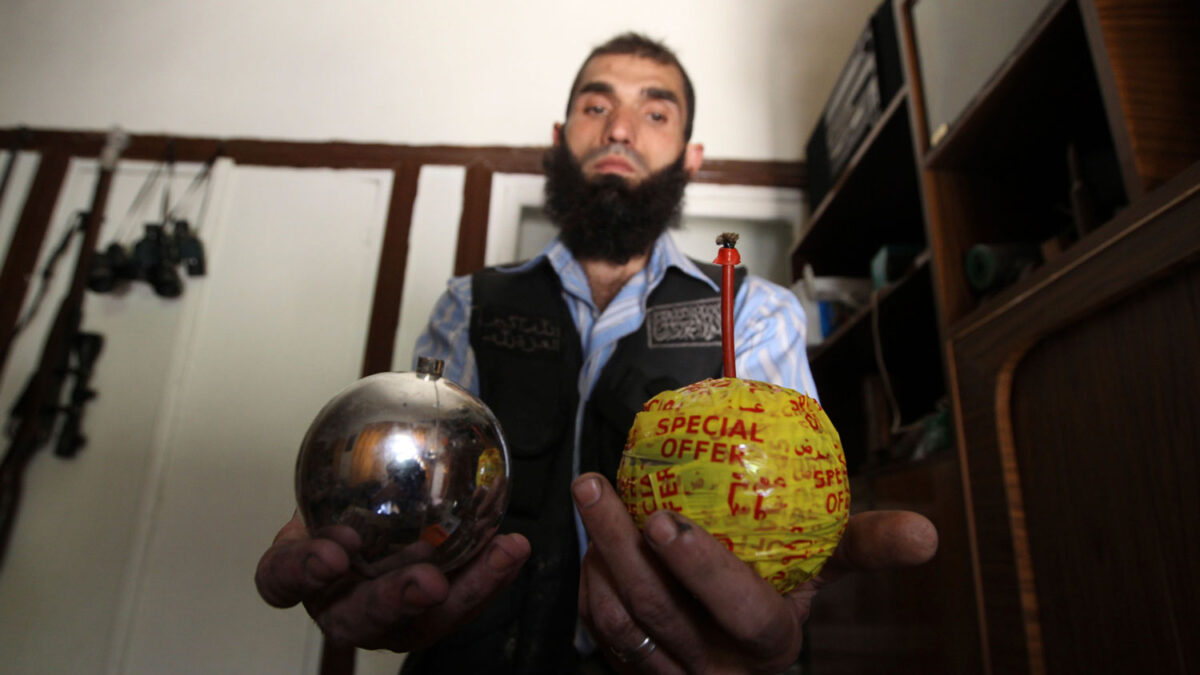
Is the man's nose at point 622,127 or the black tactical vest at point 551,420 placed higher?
the man's nose at point 622,127

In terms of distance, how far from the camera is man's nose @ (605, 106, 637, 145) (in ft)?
3.62

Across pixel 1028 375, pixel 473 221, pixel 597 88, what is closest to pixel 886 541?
pixel 1028 375

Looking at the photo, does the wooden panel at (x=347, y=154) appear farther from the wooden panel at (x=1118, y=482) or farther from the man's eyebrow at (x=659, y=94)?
the wooden panel at (x=1118, y=482)

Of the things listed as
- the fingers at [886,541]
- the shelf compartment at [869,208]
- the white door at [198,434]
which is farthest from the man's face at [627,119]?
the white door at [198,434]

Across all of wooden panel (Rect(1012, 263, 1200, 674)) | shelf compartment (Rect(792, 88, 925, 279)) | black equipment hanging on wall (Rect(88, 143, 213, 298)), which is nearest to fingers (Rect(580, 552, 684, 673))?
wooden panel (Rect(1012, 263, 1200, 674))

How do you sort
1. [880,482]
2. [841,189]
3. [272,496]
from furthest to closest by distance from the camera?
1. [272,496]
2. [841,189]
3. [880,482]

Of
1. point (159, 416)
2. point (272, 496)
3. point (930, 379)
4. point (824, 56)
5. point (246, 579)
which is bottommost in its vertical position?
point (246, 579)

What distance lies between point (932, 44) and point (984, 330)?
0.55 meters

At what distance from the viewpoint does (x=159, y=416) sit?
1690 millimetres

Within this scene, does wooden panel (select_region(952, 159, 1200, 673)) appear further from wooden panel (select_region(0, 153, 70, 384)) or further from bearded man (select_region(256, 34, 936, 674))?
wooden panel (select_region(0, 153, 70, 384))

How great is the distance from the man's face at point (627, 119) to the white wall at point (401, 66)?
2.43 feet

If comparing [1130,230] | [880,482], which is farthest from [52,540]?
[1130,230]

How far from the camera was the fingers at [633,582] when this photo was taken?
383 mm

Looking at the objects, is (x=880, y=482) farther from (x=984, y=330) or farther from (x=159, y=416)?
(x=159, y=416)
